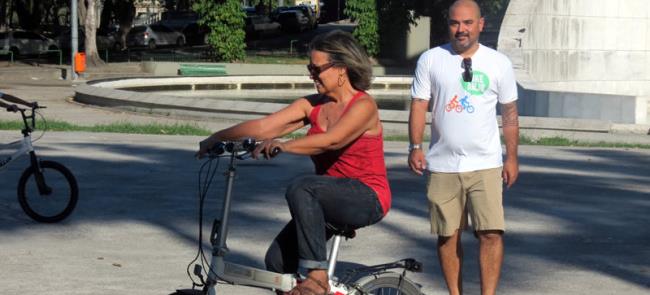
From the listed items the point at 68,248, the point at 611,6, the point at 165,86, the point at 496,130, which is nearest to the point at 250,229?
the point at 68,248

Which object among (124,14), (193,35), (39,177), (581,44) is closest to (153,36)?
(124,14)

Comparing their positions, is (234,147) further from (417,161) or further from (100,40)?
(100,40)

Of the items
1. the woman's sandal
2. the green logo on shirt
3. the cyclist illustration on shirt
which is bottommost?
the woman's sandal

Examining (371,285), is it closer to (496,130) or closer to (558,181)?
(496,130)

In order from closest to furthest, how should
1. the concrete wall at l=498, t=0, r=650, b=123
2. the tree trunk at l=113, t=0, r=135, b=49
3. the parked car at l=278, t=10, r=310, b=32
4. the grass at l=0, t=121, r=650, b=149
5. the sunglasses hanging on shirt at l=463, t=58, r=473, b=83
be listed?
the sunglasses hanging on shirt at l=463, t=58, r=473, b=83, the grass at l=0, t=121, r=650, b=149, the concrete wall at l=498, t=0, r=650, b=123, the tree trunk at l=113, t=0, r=135, b=49, the parked car at l=278, t=10, r=310, b=32

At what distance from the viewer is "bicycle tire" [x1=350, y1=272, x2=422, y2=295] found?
214 inches

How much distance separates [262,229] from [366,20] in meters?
40.4

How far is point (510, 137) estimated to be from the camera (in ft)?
22.5

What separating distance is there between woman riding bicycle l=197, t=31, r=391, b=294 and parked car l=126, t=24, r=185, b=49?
60.3m

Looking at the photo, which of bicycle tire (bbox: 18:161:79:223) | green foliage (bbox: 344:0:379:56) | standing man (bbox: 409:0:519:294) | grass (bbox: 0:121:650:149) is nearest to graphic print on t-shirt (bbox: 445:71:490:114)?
standing man (bbox: 409:0:519:294)

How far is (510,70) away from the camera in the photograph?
264 inches

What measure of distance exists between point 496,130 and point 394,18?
44567 millimetres

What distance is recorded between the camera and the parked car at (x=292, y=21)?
76000mm

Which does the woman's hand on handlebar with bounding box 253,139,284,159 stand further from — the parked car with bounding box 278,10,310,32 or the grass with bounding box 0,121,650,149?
the parked car with bounding box 278,10,310,32
